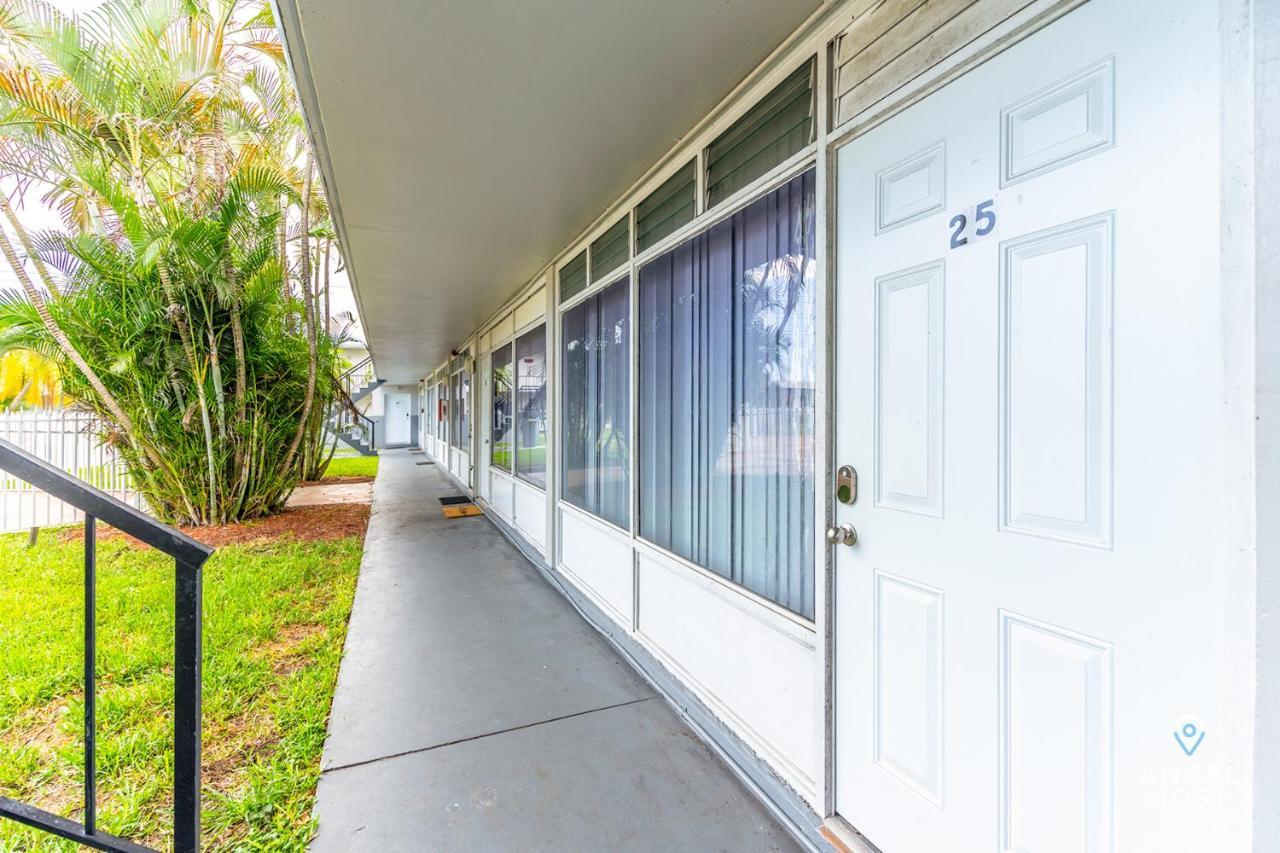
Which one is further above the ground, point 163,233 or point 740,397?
point 163,233

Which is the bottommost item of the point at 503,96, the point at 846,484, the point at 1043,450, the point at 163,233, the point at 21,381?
the point at 846,484

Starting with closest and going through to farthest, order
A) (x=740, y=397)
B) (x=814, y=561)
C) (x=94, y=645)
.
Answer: (x=94, y=645) < (x=814, y=561) < (x=740, y=397)

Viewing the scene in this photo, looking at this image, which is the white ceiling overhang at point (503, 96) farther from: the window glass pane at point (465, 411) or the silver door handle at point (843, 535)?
the window glass pane at point (465, 411)

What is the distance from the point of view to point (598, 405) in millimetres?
3695

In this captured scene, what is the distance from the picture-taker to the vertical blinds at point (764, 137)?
6.07 ft

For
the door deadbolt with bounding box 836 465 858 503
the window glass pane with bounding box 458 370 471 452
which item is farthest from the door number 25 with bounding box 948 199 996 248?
the window glass pane with bounding box 458 370 471 452

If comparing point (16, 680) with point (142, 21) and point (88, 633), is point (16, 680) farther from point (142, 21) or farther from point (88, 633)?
point (142, 21)

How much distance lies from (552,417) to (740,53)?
299cm

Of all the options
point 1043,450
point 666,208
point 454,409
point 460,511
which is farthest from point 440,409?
point 1043,450

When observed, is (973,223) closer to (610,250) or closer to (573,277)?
(610,250)

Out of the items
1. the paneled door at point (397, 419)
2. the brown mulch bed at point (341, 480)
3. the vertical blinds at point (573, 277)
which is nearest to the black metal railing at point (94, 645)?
the vertical blinds at point (573, 277)

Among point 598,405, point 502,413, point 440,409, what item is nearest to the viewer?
point 598,405

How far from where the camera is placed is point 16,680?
8.40ft

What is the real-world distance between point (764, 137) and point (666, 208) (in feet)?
2.52
